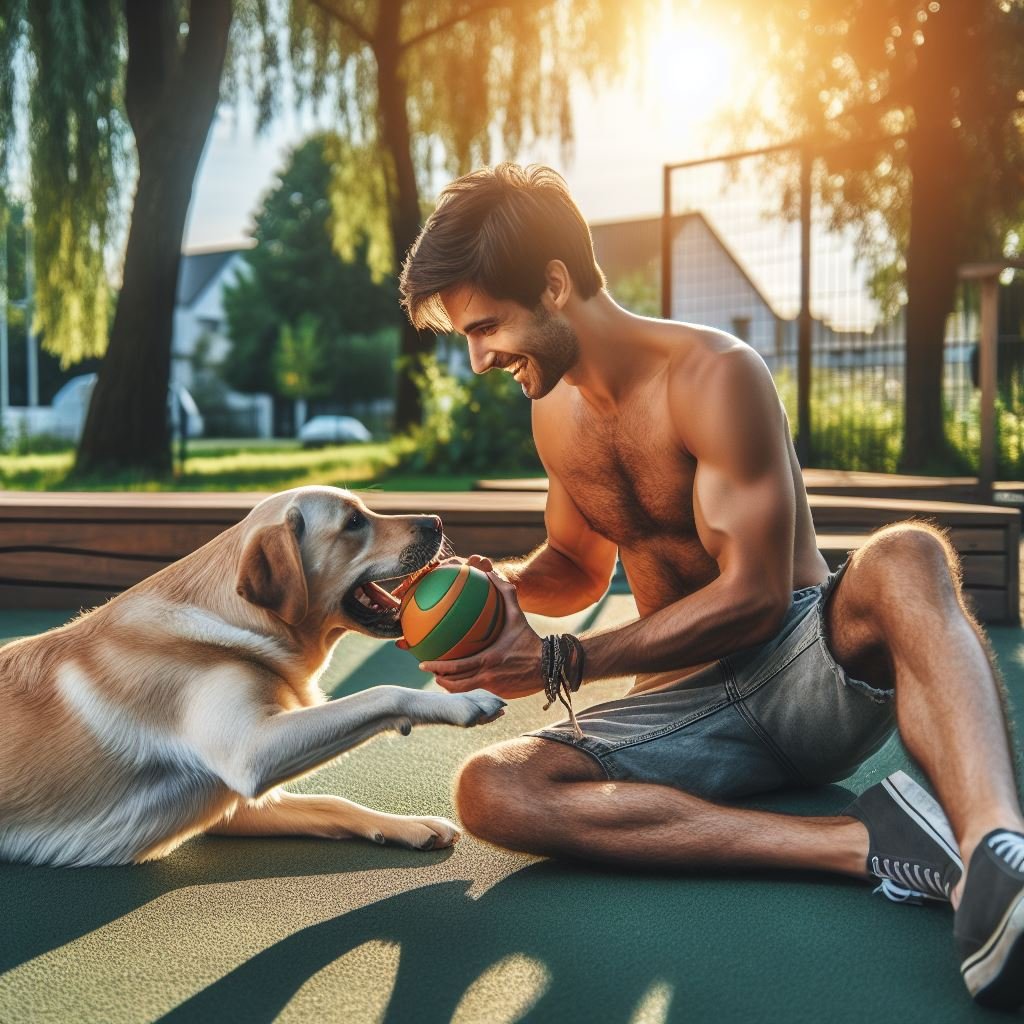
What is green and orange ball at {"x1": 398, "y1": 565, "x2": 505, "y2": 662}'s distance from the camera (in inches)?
99.2

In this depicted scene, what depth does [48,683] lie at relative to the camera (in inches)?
105

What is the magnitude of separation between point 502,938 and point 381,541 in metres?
1.17

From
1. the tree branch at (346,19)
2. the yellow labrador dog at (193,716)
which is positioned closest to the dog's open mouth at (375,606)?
the yellow labrador dog at (193,716)

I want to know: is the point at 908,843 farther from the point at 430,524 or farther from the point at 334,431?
the point at 334,431

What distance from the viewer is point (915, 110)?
12.8m

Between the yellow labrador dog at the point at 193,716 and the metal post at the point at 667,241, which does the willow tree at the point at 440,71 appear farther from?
the yellow labrador dog at the point at 193,716

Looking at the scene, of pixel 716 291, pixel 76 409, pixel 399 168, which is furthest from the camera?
pixel 76 409

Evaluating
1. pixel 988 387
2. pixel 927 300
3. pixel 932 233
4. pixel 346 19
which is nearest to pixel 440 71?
pixel 346 19

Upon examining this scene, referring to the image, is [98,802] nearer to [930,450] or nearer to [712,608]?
[712,608]

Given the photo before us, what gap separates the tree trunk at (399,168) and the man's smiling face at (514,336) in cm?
1212

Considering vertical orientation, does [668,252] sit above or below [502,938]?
above

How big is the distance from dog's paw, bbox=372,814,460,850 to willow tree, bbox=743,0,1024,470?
1001cm

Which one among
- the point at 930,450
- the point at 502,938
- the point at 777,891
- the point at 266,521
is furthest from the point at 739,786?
the point at 930,450

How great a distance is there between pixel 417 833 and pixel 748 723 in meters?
0.78
